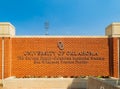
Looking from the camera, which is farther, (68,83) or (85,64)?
(85,64)

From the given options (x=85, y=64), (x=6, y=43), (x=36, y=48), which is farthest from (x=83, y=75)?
(x=6, y=43)

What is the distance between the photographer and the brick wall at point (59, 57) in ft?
90.0

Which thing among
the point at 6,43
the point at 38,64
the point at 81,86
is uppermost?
the point at 6,43

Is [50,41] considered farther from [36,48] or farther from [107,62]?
[107,62]

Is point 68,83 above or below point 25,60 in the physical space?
below

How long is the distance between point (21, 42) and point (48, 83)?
5633mm

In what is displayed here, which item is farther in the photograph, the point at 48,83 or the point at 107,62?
the point at 107,62

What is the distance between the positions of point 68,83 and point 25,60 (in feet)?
18.1

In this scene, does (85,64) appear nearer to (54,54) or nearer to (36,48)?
(54,54)

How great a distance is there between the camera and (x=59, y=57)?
27500 mm

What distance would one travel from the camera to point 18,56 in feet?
89.9

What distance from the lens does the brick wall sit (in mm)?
27422

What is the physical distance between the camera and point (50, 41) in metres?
27.5

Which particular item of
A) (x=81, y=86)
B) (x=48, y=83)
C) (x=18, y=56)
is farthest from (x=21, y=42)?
(x=81, y=86)
